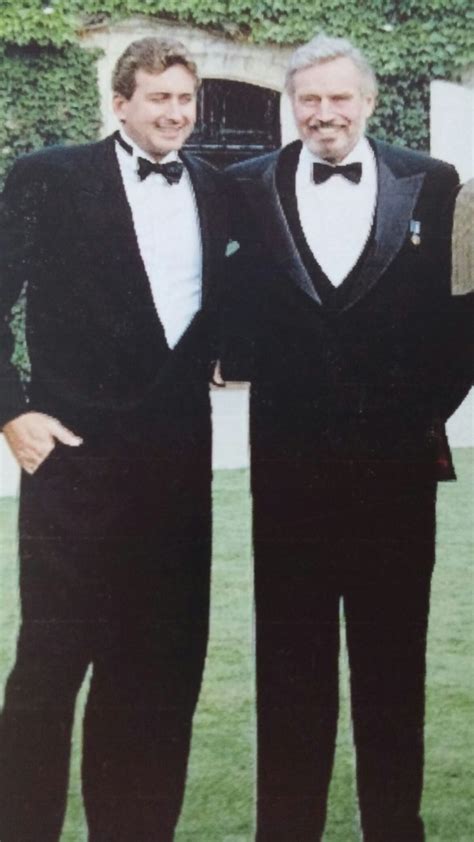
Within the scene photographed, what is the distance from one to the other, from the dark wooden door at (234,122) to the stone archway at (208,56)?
1.3 inches

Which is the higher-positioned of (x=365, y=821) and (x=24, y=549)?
(x=24, y=549)

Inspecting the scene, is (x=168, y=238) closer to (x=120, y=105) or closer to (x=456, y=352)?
(x=120, y=105)

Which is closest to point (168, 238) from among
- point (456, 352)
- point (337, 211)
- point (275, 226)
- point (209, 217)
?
point (209, 217)

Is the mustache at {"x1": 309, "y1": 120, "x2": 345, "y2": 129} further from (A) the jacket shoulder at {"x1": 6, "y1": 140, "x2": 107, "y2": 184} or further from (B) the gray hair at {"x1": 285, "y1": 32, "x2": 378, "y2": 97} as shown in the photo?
(A) the jacket shoulder at {"x1": 6, "y1": 140, "x2": 107, "y2": 184}

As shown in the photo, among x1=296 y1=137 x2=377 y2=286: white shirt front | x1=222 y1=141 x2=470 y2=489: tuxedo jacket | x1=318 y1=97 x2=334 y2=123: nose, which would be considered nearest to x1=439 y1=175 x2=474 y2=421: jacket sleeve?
x1=222 y1=141 x2=470 y2=489: tuxedo jacket

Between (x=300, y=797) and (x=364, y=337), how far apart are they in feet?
3.09

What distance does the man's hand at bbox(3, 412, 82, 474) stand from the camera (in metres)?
2.70

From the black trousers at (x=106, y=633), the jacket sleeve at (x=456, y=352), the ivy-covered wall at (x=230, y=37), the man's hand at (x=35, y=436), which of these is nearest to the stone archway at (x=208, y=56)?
the ivy-covered wall at (x=230, y=37)

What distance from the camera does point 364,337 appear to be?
8.96 feet

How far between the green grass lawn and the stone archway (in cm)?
79

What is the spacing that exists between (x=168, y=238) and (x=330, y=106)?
41 cm

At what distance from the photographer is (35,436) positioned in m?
2.71

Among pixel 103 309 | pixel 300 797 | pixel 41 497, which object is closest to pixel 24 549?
pixel 41 497

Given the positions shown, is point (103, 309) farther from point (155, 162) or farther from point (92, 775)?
point (92, 775)
